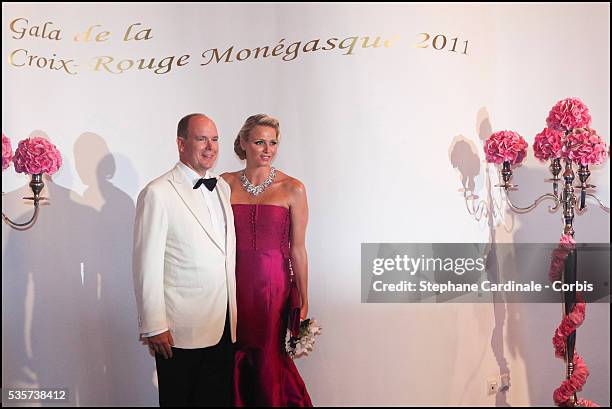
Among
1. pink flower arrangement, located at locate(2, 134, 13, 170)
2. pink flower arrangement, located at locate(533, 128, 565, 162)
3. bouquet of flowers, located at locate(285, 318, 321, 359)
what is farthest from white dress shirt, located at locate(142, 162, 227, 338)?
pink flower arrangement, located at locate(533, 128, 565, 162)

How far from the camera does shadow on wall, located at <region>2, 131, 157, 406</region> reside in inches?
138

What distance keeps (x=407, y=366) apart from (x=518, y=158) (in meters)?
1.16

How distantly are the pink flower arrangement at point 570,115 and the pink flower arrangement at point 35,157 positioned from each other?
236cm

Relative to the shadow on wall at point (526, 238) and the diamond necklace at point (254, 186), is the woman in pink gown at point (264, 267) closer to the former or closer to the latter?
the diamond necklace at point (254, 186)

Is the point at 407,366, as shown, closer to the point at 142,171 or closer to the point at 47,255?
the point at 142,171

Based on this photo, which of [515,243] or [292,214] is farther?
[515,243]

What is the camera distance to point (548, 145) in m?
3.46

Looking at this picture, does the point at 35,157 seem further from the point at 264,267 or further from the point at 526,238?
the point at 526,238

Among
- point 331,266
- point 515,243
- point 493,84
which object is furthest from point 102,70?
point 515,243

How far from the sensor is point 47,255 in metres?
3.52

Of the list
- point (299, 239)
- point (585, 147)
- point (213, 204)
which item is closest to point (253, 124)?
point (213, 204)

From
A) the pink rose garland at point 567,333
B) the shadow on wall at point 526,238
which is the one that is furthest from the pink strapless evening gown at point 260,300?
the pink rose garland at point 567,333

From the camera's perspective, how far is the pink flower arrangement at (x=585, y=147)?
3.40 m

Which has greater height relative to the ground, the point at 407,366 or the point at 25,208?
the point at 25,208
